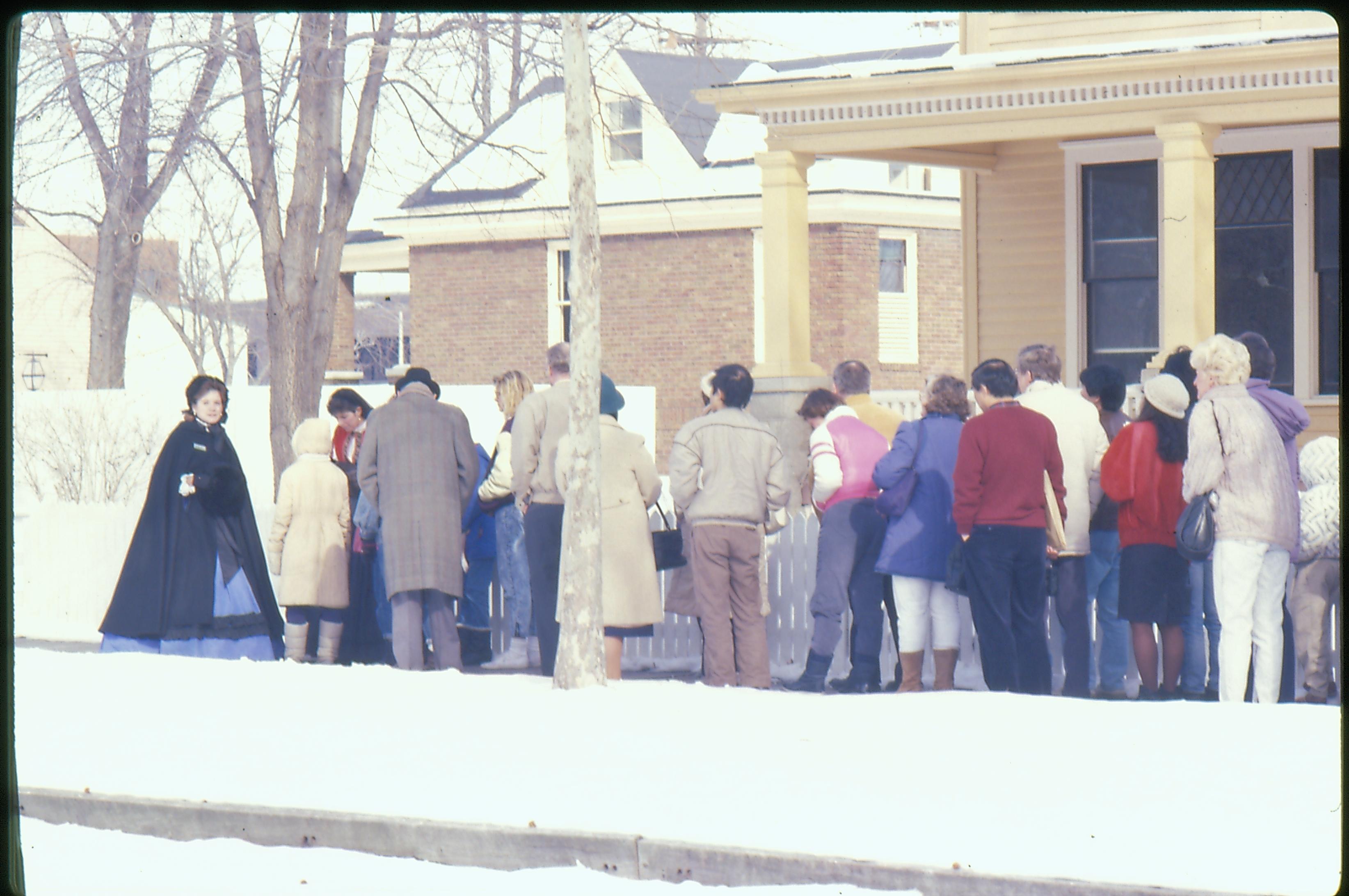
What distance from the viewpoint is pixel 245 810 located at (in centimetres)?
718

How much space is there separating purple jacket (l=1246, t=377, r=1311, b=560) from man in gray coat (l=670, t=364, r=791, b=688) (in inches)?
102

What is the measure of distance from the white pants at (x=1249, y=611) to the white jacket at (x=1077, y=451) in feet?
3.30

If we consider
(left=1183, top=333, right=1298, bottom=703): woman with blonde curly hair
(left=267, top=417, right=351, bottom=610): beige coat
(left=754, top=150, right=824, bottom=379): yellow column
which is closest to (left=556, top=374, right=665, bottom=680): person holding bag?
(left=267, top=417, right=351, bottom=610): beige coat

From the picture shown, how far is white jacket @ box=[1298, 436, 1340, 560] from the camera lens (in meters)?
9.62

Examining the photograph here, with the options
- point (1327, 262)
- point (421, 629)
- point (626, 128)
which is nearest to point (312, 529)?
point (421, 629)

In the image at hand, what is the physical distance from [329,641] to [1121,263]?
872 centimetres

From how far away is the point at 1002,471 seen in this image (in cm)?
981

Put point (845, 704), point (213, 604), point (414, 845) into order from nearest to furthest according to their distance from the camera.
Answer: point (414, 845)
point (845, 704)
point (213, 604)

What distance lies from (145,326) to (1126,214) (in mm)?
52585

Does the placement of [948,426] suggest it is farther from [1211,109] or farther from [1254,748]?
[1211,109]

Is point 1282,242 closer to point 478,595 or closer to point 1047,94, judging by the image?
point 1047,94

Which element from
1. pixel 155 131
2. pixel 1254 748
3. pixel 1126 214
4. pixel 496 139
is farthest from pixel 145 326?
pixel 1254 748

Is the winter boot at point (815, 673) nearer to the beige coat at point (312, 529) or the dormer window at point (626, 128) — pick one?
the beige coat at point (312, 529)

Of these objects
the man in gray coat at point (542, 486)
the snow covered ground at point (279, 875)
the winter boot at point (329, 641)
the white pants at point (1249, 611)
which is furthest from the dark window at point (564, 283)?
the snow covered ground at point (279, 875)
